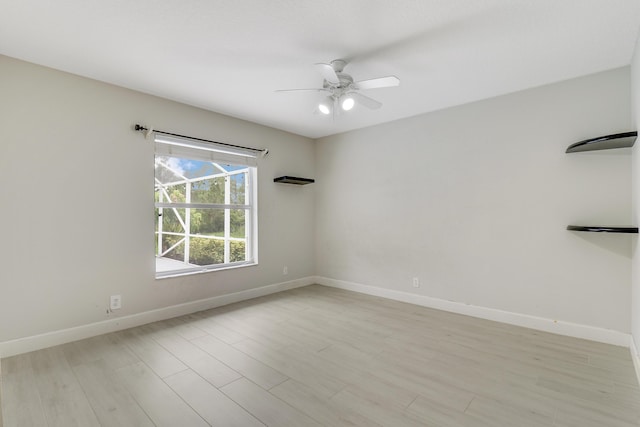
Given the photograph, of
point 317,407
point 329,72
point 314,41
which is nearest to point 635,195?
point 329,72

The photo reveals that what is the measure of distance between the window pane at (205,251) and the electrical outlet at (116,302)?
3.02 ft

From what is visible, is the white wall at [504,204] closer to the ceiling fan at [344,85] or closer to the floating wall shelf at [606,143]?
the floating wall shelf at [606,143]

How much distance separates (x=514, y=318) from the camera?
319cm

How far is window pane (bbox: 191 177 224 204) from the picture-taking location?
3799 millimetres

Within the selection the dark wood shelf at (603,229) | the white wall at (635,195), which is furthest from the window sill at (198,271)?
the white wall at (635,195)

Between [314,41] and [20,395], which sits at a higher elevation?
[314,41]

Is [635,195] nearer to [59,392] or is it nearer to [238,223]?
[238,223]

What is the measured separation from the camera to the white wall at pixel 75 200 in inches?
99.9

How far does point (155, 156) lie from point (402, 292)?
11.5 ft

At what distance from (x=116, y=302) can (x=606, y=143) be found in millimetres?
4756

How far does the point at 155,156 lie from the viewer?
133 inches

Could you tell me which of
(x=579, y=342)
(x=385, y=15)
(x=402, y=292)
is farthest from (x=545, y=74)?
(x=402, y=292)

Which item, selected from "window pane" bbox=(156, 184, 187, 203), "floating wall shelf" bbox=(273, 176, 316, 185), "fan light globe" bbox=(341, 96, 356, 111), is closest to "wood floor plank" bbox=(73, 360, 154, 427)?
"window pane" bbox=(156, 184, 187, 203)

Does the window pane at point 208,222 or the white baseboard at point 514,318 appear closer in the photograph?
the white baseboard at point 514,318
